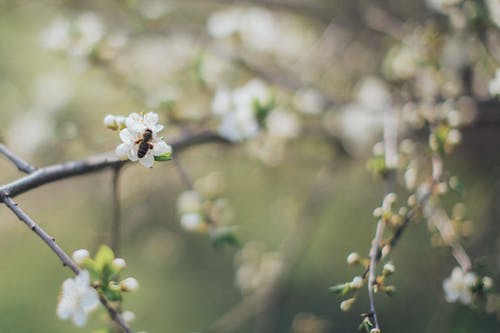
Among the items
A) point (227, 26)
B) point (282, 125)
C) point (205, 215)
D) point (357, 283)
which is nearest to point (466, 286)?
point (357, 283)

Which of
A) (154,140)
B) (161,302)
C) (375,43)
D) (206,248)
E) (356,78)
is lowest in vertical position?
(154,140)

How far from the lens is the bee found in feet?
2.76

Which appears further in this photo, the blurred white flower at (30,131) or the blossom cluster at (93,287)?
the blurred white flower at (30,131)

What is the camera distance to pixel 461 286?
97 centimetres

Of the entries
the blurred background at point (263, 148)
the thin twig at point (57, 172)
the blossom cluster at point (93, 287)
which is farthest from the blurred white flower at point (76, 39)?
the blossom cluster at point (93, 287)

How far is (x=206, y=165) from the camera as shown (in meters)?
2.99

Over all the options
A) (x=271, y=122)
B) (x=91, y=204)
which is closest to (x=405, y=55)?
(x=271, y=122)

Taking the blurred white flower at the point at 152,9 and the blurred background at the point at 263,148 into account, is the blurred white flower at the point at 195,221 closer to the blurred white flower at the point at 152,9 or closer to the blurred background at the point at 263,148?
the blurred background at the point at 263,148

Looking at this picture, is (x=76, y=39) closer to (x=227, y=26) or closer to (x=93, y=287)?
(x=227, y=26)

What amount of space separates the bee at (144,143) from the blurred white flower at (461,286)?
64cm

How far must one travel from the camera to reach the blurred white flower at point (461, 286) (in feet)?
3.08

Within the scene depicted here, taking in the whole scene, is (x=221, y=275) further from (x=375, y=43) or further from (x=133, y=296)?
(x=375, y=43)

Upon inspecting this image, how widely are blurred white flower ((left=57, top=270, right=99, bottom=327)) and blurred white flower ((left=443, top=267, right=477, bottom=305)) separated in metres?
0.67

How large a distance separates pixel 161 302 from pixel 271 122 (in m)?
1.17
